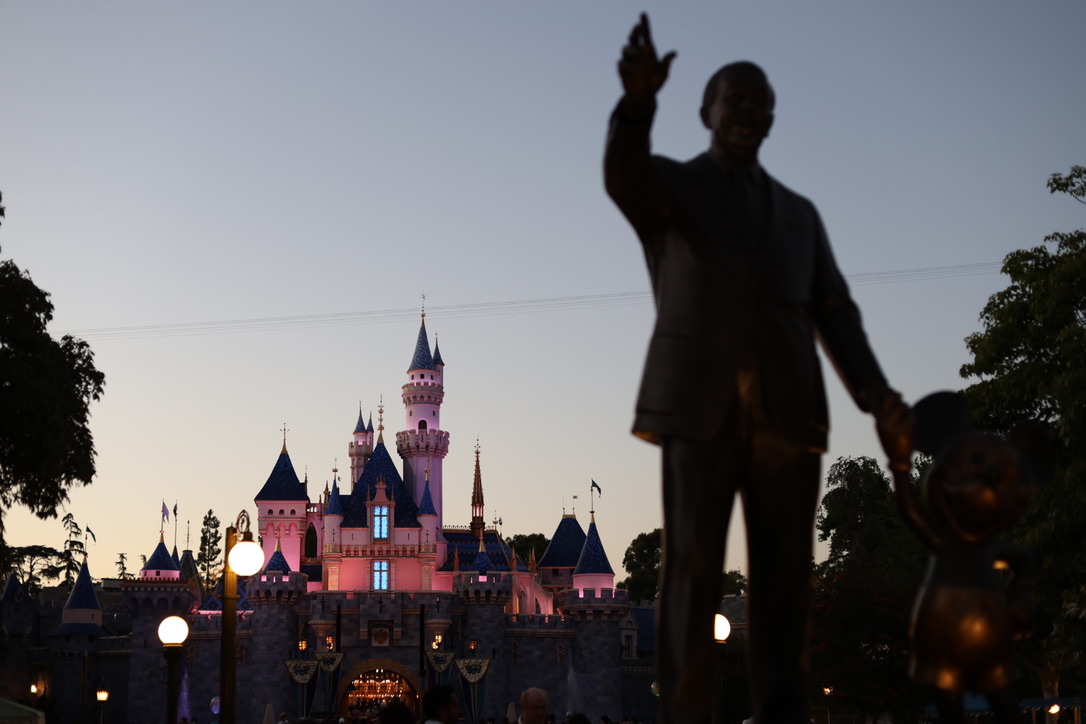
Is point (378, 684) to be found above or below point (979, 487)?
below

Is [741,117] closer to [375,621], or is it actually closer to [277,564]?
[375,621]

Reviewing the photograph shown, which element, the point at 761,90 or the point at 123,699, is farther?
the point at 123,699

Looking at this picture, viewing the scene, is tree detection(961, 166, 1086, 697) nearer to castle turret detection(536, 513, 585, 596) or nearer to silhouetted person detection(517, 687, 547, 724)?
silhouetted person detection(517, 687, 547, 724)

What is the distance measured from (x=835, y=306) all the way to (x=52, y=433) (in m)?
19.0

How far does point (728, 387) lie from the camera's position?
13.5ft

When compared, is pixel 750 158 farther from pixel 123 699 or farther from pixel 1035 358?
pixel 123 699

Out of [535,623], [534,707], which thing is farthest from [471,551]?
[534,707]

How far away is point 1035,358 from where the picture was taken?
23.3 m

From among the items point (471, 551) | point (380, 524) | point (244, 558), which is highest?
point (380, 524)

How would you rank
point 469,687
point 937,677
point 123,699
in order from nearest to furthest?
point 937,677 → point 469,687 → point 123,699

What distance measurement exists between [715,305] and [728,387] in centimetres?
27

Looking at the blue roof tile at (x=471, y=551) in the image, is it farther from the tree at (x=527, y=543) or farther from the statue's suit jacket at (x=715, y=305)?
the statue's suit jacket at (x=715, y=305)

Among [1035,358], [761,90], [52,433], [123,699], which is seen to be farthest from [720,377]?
[123,699]

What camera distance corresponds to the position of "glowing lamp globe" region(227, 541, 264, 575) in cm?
1154
